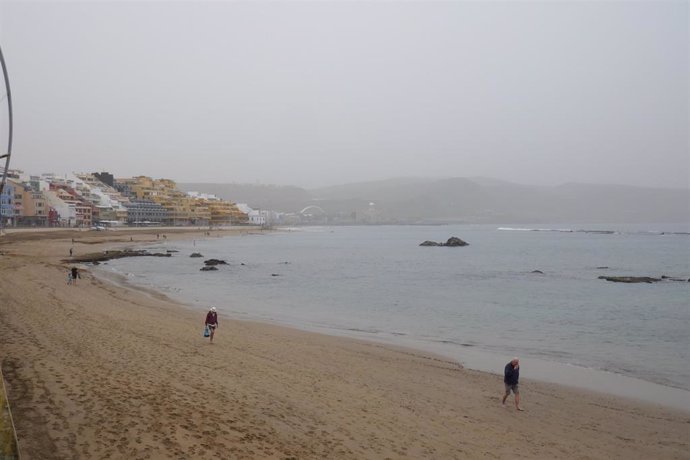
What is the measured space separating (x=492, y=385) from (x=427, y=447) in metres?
4.64

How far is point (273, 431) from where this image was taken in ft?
22.7

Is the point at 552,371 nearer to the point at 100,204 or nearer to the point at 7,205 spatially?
the point at 7,205

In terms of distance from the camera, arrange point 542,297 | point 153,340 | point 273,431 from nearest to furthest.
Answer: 1. point 273,431
2. point 153,340
3. point 542,297

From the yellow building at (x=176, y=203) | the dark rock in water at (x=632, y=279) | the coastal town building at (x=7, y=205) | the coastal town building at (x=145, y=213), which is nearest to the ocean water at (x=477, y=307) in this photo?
the dark rock in water at (x=632, y=279)

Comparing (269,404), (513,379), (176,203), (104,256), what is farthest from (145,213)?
(513,379)

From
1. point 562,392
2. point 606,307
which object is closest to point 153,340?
point 562,392

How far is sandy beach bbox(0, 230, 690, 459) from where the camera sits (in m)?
6.12

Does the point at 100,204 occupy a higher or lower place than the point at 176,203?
lower

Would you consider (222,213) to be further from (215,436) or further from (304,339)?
(215,436)

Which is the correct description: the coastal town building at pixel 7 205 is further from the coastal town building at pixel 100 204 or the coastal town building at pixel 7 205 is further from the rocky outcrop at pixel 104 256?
the rocky outcrop at pixel 104 256

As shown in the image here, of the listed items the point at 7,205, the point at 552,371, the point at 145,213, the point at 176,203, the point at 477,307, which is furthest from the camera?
the point at 176,203

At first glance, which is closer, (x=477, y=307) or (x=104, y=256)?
(x=477, y=307)

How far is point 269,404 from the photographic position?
8.17 meters

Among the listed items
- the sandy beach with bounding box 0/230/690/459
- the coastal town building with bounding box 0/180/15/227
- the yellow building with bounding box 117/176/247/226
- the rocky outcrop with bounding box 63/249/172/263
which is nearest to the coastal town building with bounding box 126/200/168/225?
the yellow building with bounding box 117/176/247/226
